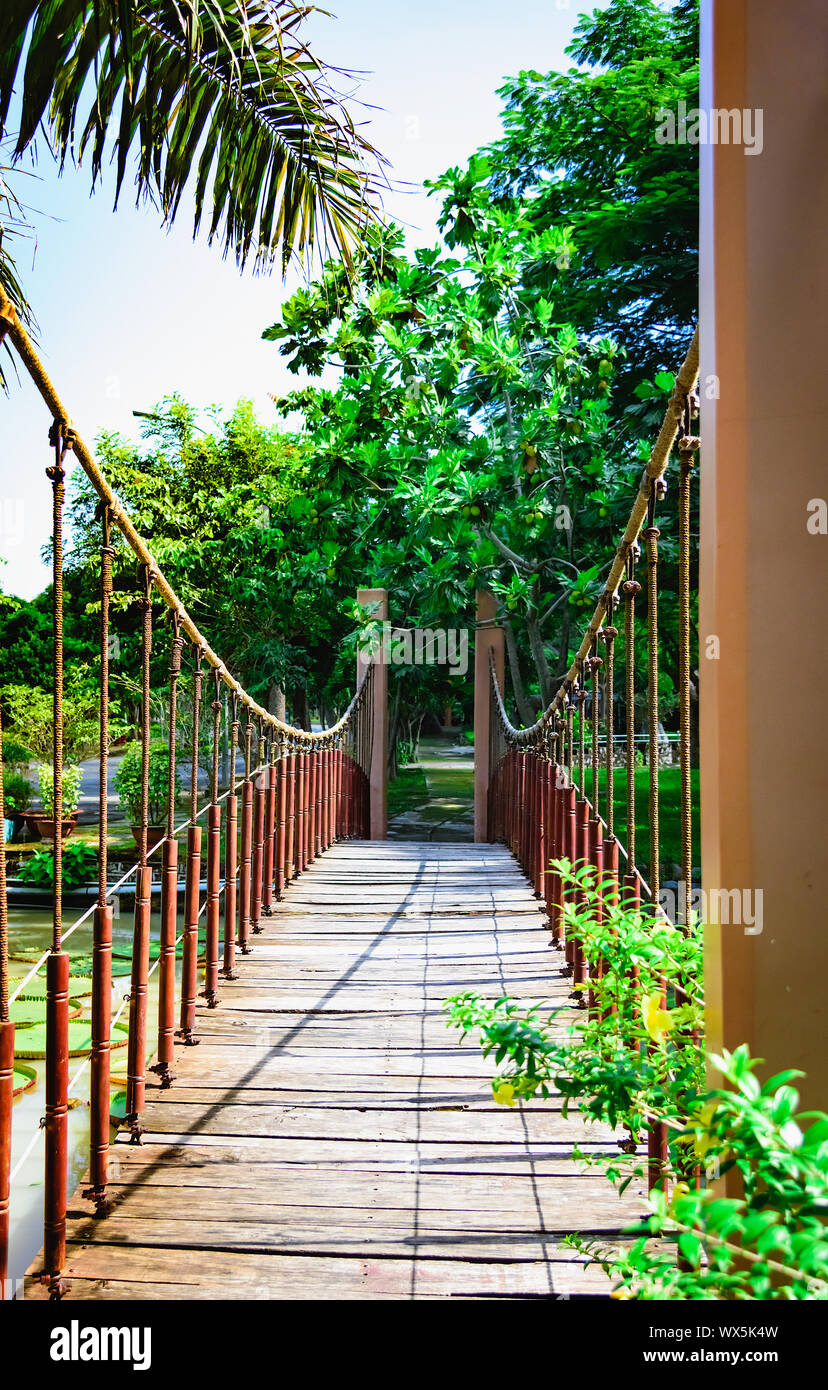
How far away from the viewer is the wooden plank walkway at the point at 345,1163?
1555mm

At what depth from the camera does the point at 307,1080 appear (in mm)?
2275

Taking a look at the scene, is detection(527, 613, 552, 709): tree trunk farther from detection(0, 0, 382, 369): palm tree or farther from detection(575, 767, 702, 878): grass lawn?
detection(0, 0, 382, 369): palm tree

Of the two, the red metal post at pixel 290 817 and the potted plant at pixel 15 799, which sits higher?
the red metal post at pixel 290 817

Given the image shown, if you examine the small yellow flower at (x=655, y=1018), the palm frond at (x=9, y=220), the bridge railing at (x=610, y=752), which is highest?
the palm frond at (x=9, y=220)

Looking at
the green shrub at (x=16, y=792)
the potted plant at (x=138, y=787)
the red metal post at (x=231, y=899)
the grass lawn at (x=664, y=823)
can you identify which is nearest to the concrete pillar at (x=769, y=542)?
the red metal post at (x=231, y=899)

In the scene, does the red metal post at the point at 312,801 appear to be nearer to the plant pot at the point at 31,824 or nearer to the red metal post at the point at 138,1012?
the red metal post at the point at 138,1012

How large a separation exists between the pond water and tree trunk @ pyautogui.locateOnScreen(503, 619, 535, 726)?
2.82 metres

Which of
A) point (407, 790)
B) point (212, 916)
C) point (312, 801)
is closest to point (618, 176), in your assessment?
point (312, 801)

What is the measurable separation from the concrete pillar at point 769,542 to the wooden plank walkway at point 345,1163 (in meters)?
0.67

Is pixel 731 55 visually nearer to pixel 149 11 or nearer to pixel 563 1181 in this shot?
pixel 563 1181

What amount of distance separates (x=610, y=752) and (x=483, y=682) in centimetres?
486

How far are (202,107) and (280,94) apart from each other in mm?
221

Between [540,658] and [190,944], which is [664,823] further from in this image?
[190,944]
